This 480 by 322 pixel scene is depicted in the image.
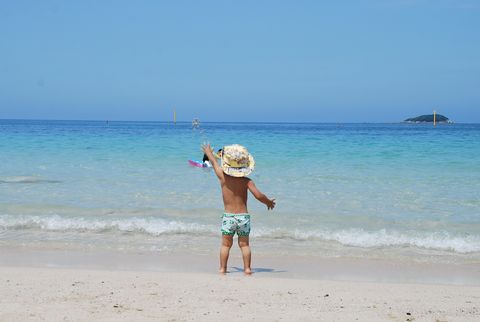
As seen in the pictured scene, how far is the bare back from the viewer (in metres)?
5.79

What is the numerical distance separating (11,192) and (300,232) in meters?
6.74

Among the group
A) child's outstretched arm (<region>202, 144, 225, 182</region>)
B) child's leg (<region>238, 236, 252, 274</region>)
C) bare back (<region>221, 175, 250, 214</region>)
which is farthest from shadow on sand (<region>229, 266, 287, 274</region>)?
child's outstretched arm (<region>202, 144, 225, 182</region>)

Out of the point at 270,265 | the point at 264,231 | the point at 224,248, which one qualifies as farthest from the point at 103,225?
the point at 224,248

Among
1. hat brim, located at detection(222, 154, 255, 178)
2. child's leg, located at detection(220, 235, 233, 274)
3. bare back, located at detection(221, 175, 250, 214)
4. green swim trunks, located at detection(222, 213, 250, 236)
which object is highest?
hat brim, located at detection(222, 154, 255, 178)

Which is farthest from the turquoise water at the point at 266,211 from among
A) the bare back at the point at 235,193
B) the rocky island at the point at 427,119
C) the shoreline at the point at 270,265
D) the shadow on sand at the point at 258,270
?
the rocky island at the point at 427,119

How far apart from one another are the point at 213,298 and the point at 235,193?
1394 millimetres

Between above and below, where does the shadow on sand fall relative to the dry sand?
below

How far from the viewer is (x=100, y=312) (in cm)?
427

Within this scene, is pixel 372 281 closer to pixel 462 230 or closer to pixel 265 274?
pixel 265 274

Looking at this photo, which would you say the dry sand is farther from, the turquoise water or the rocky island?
the rocky island

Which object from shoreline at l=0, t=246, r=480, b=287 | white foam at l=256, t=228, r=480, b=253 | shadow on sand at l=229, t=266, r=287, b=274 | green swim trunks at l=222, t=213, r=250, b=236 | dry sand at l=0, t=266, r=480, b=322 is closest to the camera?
dry sand at l=0, t=266, r=480, b=322

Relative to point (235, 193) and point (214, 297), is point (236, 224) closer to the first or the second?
point (235, 193)

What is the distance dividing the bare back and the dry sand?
72 centimetres

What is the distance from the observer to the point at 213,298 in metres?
4.68
